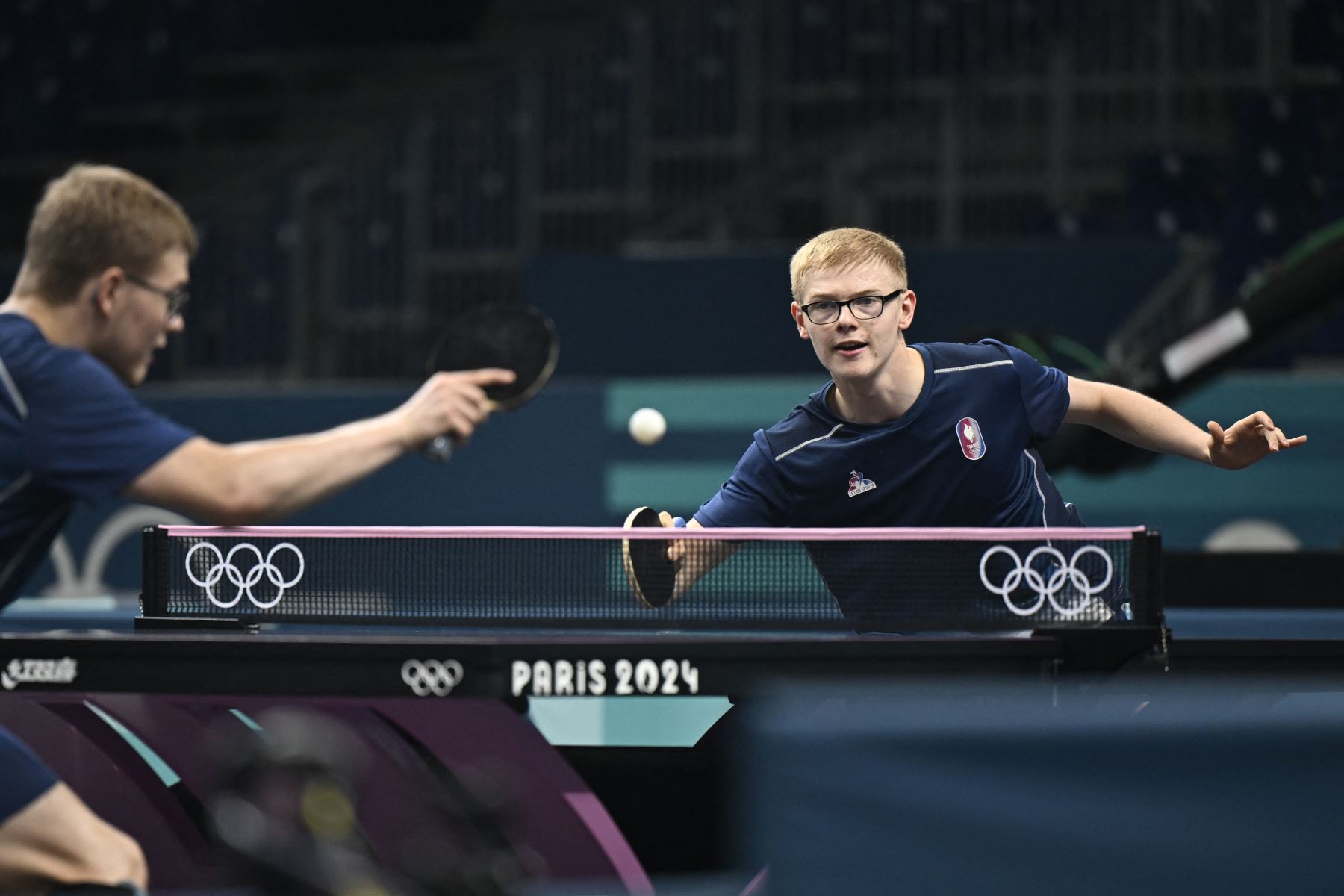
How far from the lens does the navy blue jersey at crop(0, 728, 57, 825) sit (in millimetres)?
2244

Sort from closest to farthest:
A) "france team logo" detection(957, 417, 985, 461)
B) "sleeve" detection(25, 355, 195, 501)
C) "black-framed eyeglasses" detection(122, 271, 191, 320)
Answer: "sleeve" detection(25, 355, 195, 501)
"black-framed eyeglasses" detection(122, 271, 191, 320)
"france team logo" detection(957, 417, 985, 461)

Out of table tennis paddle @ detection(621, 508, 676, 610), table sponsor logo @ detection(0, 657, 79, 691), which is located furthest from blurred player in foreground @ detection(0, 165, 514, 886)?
table tennis paddle @ detection(621, 508, 676, 610)

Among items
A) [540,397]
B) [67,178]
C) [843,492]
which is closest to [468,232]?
[540,397]

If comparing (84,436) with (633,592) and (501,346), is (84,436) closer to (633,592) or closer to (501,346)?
(501,346)

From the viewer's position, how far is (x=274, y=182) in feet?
32.6

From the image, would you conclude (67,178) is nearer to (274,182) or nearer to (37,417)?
(37,417)

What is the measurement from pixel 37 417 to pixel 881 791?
4.30ft

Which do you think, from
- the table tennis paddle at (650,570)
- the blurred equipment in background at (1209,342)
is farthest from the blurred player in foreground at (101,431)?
the blurred equipment in background at (1209,342)

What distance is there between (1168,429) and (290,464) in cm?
172

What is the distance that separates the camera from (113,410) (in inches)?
87.6

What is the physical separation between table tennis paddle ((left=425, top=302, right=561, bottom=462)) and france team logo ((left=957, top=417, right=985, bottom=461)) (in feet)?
2.78

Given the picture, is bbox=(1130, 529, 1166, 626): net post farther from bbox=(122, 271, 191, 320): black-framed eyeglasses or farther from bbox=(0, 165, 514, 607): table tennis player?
bbox=(122, 271, 191, 320): black-framed eyeglasses

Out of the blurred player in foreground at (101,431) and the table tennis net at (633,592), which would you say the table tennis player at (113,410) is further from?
the table tennis net at (633,592)

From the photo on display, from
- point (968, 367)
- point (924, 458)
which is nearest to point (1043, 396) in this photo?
point (968, 367)
